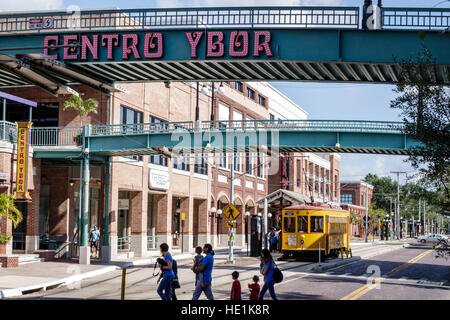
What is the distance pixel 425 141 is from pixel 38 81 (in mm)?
18129

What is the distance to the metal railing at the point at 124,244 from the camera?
1628 inches

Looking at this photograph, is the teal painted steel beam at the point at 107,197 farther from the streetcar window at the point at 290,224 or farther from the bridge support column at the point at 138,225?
the streetcar window at the point at 290,224

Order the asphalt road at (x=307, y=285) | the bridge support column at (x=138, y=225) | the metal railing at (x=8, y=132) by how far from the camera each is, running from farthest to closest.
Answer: the bridge support column at (x=138, y=225) → the metal railing at (x=8, y=132) → the asphalt road at (x=307, y=285)

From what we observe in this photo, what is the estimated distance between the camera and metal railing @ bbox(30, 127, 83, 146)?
119 ft

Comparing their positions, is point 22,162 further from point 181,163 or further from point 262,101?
point 262,101

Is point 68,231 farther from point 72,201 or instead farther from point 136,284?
point 136,284

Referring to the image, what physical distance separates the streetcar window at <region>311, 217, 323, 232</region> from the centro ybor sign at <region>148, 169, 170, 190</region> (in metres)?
11.8

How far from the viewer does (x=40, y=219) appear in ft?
125

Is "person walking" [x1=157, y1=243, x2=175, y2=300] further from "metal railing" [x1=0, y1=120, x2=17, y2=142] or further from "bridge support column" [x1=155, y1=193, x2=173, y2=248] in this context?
"bridge support column" [x1=155, y1=193, x2=173, y2=248]

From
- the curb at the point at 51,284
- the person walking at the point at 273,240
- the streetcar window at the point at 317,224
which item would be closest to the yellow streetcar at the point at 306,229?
the streetcar window at the point at 317,224

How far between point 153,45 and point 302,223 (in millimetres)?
16401

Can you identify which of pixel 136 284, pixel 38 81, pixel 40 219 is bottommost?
pixel 136 284

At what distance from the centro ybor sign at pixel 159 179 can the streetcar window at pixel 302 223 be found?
1099 centimetres
